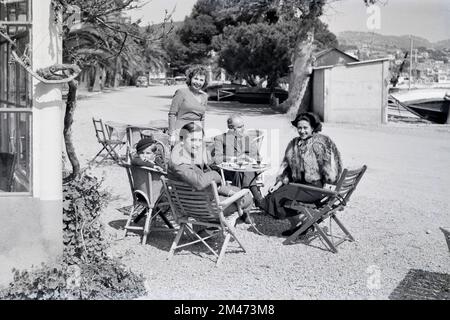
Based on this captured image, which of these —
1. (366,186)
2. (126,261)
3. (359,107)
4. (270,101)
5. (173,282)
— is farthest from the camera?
(270,101)

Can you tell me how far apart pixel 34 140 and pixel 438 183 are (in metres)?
8.06

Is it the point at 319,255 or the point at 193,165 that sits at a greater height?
the point at 193,165

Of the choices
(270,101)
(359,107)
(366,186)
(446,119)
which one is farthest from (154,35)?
(270,101)

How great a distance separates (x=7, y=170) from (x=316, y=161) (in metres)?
3.19

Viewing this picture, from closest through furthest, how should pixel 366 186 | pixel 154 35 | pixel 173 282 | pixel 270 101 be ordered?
pixel 173 282 → pixel 154 35 → pixel 366 186 → pixel 270 101

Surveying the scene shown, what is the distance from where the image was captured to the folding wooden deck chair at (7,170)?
4979 mm

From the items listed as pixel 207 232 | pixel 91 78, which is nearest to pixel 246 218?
pixel 207 232

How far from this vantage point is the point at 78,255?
16.6 ft

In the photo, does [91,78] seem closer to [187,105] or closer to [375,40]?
[375,40]

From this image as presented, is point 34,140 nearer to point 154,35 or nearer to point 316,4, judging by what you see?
point 154,35

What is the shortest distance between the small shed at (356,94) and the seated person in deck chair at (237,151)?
1627 centimetres

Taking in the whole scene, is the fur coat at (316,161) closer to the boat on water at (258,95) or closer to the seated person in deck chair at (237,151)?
the seated person in deck chair at (237,151)

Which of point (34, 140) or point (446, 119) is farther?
point (446, 119)

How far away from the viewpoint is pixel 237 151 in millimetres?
8000
